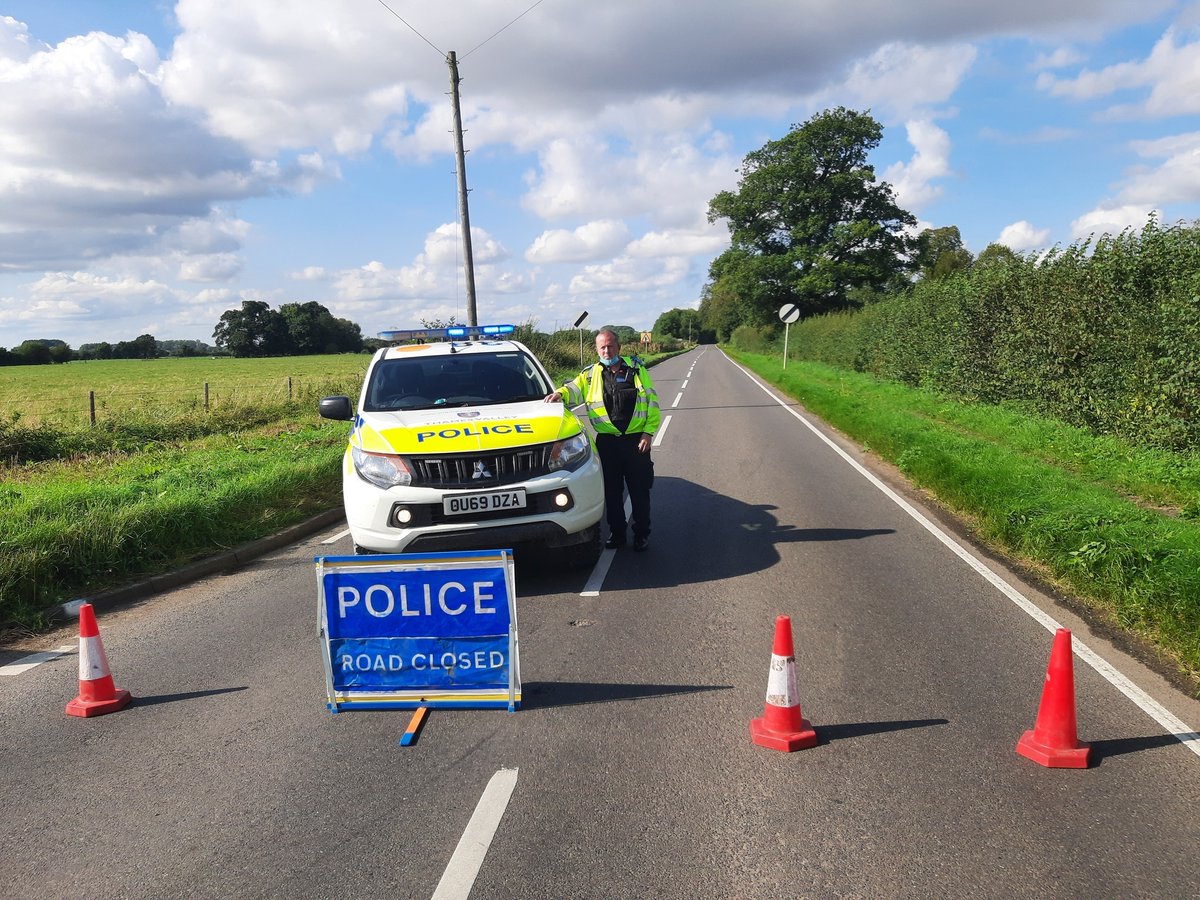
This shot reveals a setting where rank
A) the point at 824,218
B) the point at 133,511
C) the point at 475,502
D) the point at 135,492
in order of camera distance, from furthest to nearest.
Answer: the point at 824,218 → the point at 135,492 → the point at 133,511 → the point at 475,502

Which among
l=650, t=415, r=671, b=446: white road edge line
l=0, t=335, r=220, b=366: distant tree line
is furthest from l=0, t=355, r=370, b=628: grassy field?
l=0, t=335, r=220, b=366: distant tree line

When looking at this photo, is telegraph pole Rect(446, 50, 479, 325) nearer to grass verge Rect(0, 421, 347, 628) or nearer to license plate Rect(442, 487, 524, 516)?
grass verge Rect(0, 421, 347, 628)

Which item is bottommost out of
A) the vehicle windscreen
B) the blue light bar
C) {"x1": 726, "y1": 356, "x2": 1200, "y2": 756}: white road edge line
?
{"x1": 726, "y1": 356, "x2": 1200, "y2": 756}: white road edge line

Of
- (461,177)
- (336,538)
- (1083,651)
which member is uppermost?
(461,177)

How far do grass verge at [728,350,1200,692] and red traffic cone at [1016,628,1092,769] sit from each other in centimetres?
130

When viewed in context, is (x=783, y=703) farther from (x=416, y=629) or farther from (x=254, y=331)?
(x=254, y=331)

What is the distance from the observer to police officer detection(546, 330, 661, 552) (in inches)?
285

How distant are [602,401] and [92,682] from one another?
14.0 ft

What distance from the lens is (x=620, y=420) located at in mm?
7246

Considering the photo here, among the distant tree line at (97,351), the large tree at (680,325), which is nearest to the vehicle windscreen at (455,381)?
the distant tree line at (97,351)

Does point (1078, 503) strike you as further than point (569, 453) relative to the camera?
Yes

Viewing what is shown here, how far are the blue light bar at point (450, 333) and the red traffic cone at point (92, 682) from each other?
16.8ft

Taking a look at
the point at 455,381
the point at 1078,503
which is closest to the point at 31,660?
the point at 455,381

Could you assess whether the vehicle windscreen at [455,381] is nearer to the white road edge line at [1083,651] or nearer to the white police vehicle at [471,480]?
the white police vehicle at [471,480]
